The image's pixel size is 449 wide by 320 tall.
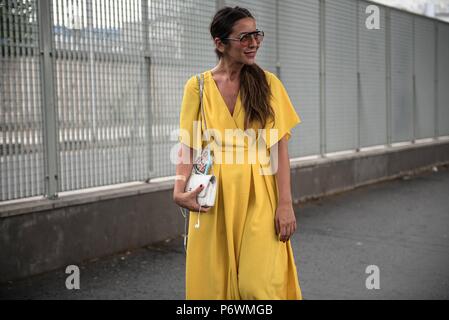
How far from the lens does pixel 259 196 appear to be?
3.13 metres

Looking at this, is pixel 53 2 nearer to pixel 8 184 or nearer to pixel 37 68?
pixel 37 68

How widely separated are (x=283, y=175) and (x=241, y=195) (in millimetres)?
222

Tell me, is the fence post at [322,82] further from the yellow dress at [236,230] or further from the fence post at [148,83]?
the yellow dress at [236,230]

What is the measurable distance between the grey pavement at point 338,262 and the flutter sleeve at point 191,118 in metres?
2.28

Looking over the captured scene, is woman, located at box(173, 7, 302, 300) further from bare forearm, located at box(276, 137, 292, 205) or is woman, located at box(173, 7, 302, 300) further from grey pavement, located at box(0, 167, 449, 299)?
grey pavement, located at box(0, 167, 449, 299)

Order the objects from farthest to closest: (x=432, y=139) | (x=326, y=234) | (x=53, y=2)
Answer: (x=432, y=139) < (x=326, y=234) < (x=53, y=2)

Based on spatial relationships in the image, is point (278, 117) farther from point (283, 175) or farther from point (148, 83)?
point (148, 83)

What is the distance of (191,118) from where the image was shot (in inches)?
127

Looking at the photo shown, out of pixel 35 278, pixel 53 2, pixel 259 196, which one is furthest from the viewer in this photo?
pixel 53 2

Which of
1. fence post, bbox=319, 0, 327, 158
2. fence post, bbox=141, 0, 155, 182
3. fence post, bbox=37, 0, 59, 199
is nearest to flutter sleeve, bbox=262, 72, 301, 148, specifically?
fence post, bbox=37, 0, 59, 199

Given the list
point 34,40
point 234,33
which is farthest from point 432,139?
point 234,33

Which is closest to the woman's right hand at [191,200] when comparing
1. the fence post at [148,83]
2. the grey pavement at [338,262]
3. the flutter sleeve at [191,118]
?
the flutter sleeve at [191,118]

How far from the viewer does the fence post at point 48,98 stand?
6.00 metres

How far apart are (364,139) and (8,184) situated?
24.4 feet
